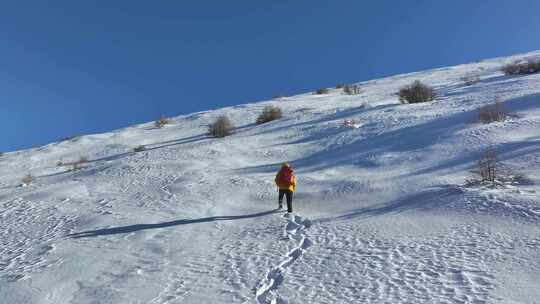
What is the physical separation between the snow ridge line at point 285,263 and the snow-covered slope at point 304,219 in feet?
0.08

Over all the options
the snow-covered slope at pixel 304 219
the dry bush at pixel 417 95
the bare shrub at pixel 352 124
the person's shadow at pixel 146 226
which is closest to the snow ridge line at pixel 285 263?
the snow-covered slope at pixel 304 219

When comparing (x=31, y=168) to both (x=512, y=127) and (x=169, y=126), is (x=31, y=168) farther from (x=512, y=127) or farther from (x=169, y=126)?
(x=512, y=127)

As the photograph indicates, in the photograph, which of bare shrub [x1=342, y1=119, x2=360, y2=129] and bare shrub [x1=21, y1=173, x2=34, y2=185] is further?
bare shrub [x1=342, y1=119, x2=360, y2=129]

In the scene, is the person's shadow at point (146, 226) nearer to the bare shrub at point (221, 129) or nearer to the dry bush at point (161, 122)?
the bare shrub at point (221, 129)

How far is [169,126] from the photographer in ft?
67.7

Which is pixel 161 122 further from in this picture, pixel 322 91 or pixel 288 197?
pixel 288 197

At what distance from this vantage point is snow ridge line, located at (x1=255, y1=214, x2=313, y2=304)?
16.8 ft

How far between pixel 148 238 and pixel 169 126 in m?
13.7

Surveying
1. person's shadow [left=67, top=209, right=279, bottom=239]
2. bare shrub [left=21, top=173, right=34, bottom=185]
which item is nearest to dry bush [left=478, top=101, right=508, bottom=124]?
person's shadow [left=67, top=209, right=279, bottom=239]

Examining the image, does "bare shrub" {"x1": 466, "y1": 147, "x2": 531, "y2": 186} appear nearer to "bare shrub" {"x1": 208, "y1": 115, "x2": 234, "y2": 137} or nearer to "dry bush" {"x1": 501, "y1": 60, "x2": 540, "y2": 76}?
"bare shrub" {"x1": 208, "y1": 115, "x2": 234, "y2": 137}

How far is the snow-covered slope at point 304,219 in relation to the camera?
5.32m

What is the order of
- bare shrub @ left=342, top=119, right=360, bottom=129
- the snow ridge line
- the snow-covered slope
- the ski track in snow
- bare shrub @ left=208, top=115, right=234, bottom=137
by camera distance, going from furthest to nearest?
1. bare shrub @ left=208, top=115, right=234, bottom=137
2. bare shrub @ left=342, top=119, right=360, bottom=129
3. the snow-covered slope
4. the snow ridge line
5. the ski track in snow

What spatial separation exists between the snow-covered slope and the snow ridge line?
0.02 m

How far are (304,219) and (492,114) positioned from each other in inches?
228
